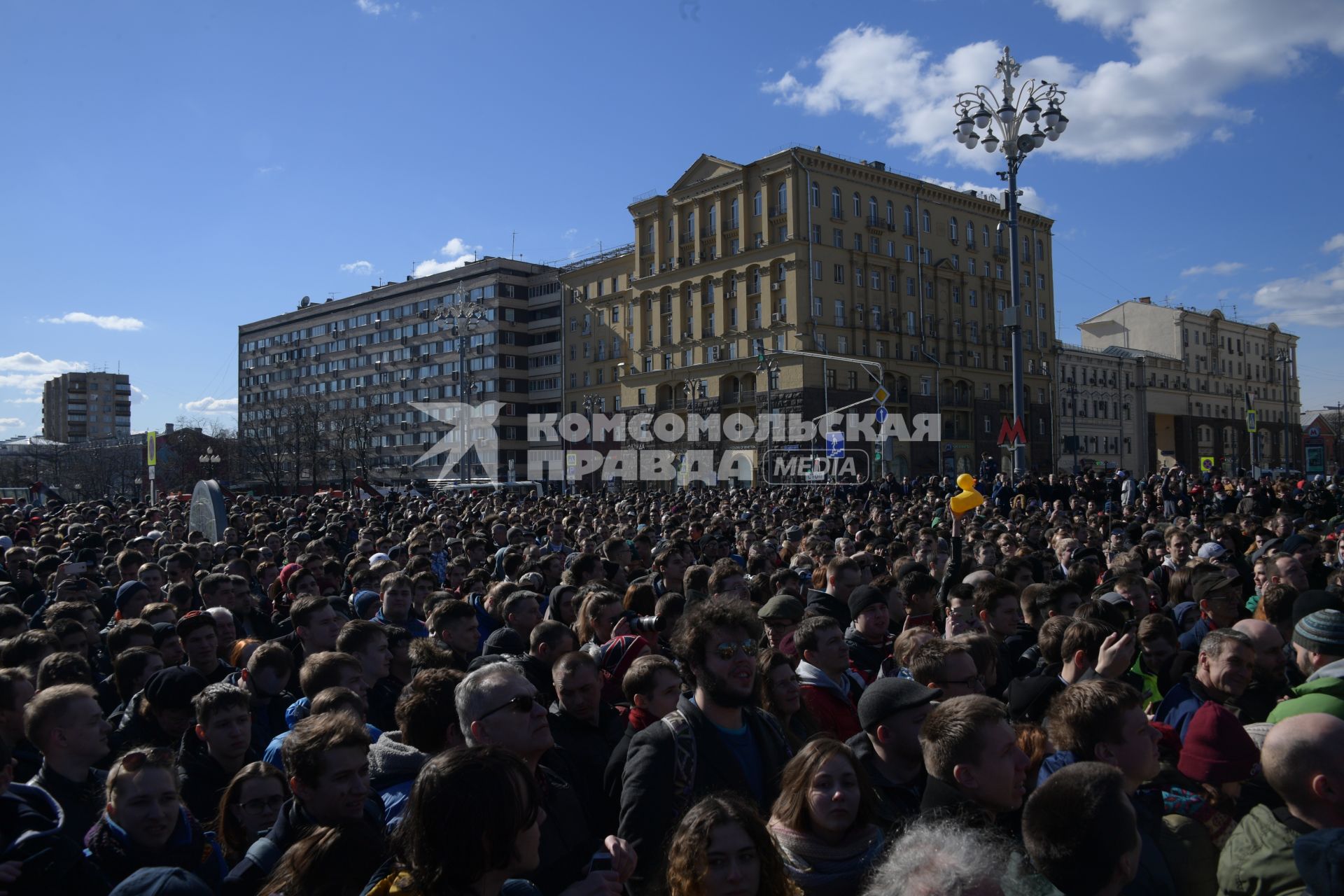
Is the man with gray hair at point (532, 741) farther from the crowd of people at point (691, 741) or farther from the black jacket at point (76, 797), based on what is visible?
the black jacket at point (76, 797)

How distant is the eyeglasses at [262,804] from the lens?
12.3ft

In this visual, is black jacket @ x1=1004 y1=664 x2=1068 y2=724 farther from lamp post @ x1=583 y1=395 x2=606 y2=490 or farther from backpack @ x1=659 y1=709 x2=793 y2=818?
lamp post @ x1=583 y1=395 x2=606 y2=490

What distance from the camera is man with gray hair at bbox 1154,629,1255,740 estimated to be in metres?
4.48

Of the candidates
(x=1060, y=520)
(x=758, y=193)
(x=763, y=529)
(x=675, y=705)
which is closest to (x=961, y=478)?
(x=1060, y=520)

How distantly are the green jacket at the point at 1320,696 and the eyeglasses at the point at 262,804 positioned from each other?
382 centimetres

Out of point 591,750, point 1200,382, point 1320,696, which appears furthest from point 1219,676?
point 1200,382

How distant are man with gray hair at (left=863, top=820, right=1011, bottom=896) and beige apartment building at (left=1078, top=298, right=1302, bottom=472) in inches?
3393

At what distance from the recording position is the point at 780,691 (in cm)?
454

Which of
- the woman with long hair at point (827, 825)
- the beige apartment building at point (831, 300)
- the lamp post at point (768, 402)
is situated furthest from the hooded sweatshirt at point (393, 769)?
the beige apartment building at point (831, 300)

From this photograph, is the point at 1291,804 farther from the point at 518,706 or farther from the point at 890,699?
the point at 518,706

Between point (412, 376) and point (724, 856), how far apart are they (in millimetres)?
95181

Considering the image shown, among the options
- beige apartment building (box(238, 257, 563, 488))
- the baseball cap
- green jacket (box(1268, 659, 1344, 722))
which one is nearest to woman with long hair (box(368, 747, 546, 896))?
the baseball cap

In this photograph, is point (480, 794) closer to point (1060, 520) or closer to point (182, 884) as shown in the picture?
point (182, 884)

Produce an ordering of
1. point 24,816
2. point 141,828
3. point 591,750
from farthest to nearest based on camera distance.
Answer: point 591,750
point 141,828
point 24,816
